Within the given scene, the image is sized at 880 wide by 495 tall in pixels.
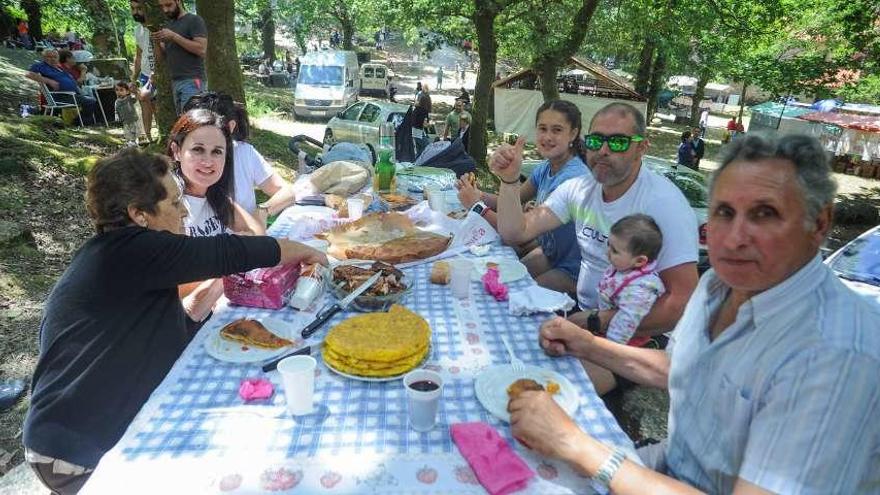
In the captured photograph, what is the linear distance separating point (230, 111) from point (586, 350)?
10.4 feet

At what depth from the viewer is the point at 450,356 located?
196cm

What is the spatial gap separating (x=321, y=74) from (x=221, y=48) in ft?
39.0

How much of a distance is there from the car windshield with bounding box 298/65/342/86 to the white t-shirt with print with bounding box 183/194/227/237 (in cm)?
1712

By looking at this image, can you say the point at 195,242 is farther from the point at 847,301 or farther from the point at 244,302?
the point at 847,301

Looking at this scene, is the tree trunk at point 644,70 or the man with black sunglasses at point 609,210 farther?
the tree trunk at point 644,70

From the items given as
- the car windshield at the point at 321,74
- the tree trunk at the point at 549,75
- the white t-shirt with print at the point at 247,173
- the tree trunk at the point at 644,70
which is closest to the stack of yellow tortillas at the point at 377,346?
the white t-shirt with print at the point at 247,173

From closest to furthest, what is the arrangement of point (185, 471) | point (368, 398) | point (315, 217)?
point (185, 471) → point (368, 398) → point (315, 217)

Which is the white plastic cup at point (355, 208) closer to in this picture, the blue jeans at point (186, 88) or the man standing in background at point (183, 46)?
the man standing in background at point (183, 46)

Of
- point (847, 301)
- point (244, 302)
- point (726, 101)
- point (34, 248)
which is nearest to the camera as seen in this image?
point (847, 301)

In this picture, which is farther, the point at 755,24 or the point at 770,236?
the point at 755,24

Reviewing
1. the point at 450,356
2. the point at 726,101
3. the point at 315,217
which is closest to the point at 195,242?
the point at 450,356

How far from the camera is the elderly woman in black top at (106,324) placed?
1.76 metres

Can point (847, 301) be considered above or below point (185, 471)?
above

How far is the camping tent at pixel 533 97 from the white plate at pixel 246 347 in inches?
772
